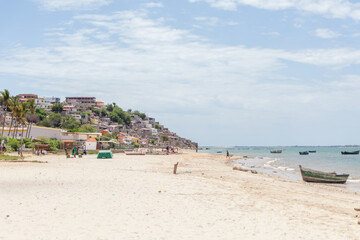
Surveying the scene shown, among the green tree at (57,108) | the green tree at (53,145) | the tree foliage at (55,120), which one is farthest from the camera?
the green tree at (57,108)

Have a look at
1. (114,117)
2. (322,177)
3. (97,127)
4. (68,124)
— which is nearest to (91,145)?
(322,177)

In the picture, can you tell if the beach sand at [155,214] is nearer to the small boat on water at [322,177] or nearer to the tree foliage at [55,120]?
the small boat on water at [322,177]

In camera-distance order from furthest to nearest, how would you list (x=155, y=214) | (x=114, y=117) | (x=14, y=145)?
(x=114, y=117)
(x=14, y=145)
(x=155, y=214)

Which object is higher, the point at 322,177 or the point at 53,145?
the point at 53,145

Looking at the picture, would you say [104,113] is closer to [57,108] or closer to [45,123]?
[57,108]

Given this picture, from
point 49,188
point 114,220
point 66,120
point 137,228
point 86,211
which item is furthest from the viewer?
point 66,120

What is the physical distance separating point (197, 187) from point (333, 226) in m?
6.92

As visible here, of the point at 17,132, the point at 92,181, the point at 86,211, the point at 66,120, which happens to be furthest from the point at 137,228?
the point at 66,120

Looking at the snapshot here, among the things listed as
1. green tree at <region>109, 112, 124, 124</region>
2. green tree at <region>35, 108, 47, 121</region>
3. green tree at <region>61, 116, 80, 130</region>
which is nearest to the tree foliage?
green tree at <region>35, 108, 47, 121</region>

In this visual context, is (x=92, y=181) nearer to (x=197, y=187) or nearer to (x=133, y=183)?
(x=133, y=183)

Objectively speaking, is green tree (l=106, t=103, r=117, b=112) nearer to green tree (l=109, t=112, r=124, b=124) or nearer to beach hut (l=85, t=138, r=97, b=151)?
green tree (l=109, t=112, r=124, b=124)

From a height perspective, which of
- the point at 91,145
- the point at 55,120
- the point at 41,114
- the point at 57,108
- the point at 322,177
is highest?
the point at 57,108

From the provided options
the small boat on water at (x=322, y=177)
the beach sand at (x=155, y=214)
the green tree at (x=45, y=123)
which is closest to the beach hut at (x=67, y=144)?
the small boat on water at (x=322, y=177)

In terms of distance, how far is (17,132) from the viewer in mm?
69062
